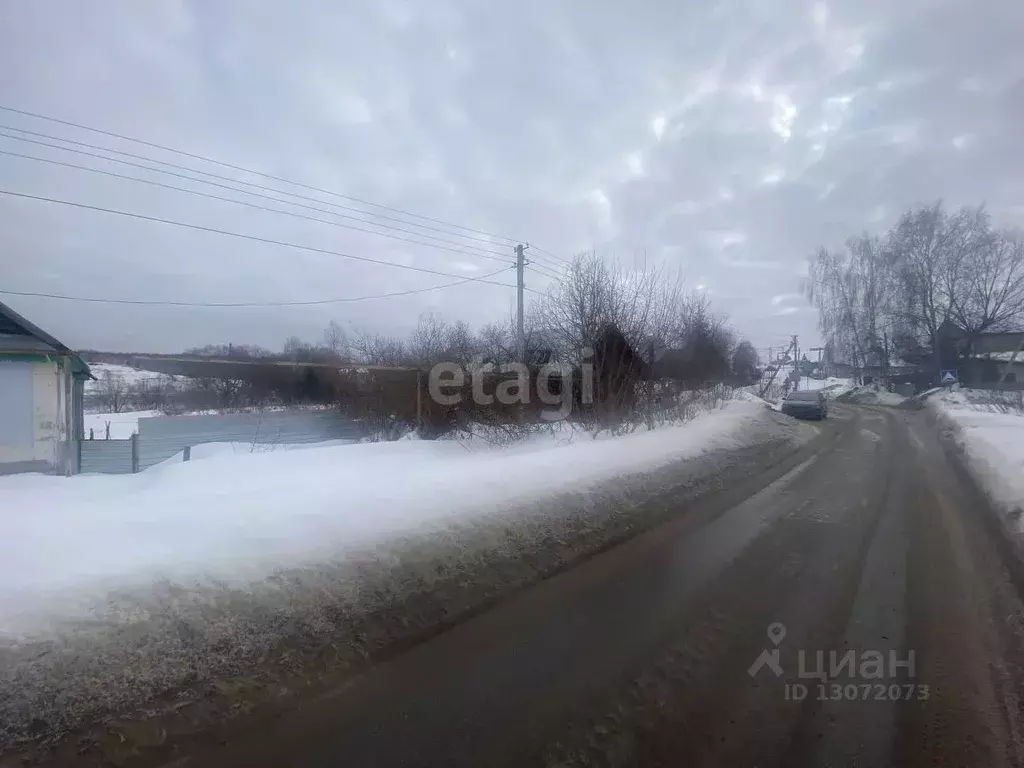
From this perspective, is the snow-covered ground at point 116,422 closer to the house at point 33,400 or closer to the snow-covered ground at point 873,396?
the house at point 33,400

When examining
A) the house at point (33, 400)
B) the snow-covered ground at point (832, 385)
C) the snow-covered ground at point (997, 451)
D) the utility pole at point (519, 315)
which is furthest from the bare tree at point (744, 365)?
the house at point (33, 400)

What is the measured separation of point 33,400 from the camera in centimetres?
1205

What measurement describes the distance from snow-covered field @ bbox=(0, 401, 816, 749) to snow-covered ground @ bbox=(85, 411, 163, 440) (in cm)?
741

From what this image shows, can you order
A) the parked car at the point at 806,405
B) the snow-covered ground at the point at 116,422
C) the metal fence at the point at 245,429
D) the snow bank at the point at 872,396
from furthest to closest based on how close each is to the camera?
the snow bank at the point at 872,396 → the parked car at the point at 806,405 → the snow-covered ground at the point at 116,422 → the metal fence at the point at 245,429

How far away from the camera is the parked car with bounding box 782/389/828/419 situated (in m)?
27.8

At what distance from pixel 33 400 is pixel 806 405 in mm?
29284

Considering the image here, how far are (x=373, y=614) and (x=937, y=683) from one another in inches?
149

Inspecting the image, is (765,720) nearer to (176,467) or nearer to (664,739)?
(664,739)

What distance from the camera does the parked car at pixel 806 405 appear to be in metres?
27.8

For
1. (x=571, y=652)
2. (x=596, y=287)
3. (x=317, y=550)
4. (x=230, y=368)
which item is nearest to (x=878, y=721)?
(x=571, y=652)

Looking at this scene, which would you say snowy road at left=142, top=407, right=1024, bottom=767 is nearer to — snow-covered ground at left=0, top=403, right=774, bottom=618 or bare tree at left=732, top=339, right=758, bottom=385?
snow-covered ground at left=0, top=403, right=774, bottom=618

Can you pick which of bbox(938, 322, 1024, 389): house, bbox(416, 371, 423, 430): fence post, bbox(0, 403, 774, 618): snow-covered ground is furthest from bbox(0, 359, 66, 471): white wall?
bbox(938, 322, 1024, 389): house

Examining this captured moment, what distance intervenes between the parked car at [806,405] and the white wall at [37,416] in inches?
1132

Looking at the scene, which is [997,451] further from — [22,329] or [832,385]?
[832,385]
